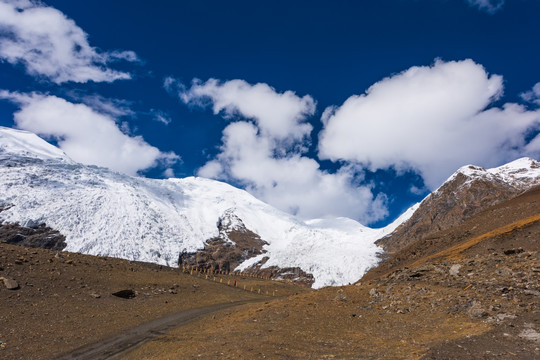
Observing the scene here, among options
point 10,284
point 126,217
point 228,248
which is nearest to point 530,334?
point 10,284

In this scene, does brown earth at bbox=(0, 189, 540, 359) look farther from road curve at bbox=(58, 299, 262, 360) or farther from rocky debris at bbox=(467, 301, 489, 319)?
road curve at bbox=(58, 299, 262, 360)

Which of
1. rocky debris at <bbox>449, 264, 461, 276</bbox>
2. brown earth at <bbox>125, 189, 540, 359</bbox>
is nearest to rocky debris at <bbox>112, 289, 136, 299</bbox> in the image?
brown earth at <bbox>125, 189, 540, 359</bbox>

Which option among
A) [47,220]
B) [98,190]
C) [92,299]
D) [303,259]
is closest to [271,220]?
[303,259]

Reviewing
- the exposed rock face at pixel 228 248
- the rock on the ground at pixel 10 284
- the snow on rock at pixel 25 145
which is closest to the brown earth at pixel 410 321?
the rock on the ground at pixel 10 284

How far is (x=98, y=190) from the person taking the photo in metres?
98.4

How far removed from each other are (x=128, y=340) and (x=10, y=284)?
380 inches

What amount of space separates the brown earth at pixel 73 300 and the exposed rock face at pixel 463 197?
99.0 m

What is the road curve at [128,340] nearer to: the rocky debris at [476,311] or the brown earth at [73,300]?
the brown earth at [73,300]

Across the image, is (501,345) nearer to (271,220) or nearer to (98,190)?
(98,190)

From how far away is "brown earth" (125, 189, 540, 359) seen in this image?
10258 mm

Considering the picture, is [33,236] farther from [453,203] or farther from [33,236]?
[453,203]

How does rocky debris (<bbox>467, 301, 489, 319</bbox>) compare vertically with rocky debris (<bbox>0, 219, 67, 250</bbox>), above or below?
below

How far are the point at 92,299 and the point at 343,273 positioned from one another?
269 feet

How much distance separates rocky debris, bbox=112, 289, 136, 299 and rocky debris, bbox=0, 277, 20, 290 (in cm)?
686
